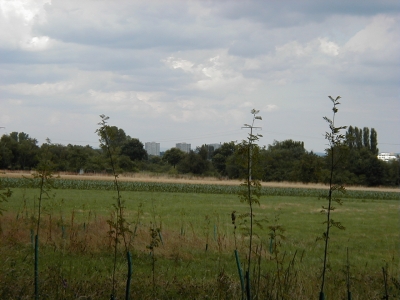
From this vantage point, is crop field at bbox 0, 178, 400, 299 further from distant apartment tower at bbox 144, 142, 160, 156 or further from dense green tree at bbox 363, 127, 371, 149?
distant apartment tower at bbox 144, 142, 160, 156

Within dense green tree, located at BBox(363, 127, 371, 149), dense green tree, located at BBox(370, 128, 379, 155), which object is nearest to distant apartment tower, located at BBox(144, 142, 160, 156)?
dense green tree, located at BBox(363, 127, 371, 149)

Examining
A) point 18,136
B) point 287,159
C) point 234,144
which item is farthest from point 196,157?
point 234,144

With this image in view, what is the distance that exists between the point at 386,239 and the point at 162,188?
1514 inches

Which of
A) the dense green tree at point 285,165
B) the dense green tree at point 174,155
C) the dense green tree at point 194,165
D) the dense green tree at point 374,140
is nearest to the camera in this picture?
the dense green tree at point 285,165

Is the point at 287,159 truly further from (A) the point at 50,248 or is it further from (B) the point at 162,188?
(A) the point at 50,248

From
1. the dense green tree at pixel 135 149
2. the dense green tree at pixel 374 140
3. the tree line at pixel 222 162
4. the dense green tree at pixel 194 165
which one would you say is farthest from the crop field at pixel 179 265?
the dense green tree at pixel 374 140

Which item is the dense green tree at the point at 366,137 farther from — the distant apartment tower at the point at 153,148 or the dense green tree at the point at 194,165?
the distant apartment tower at the point at 153,148

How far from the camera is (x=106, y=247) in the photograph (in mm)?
11906

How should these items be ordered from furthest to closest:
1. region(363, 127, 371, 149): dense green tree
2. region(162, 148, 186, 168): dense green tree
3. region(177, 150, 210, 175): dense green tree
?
1. region(162, 148, 186, 168): dense green tree
2. region(363, 127, 371, 149): dense green tree
3. region(177, 150, 210, 175): dense green tree

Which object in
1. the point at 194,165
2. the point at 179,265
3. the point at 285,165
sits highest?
the point at 285,165

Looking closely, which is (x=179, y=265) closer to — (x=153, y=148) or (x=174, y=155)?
(x=174, y=155)

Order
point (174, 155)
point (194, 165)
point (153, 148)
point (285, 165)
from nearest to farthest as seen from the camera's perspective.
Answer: point (285, 165), point (194, 165), point (174, 155), point (153, 148)

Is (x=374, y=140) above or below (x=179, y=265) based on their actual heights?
above

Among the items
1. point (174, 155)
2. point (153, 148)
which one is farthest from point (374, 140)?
point (153, 148)
